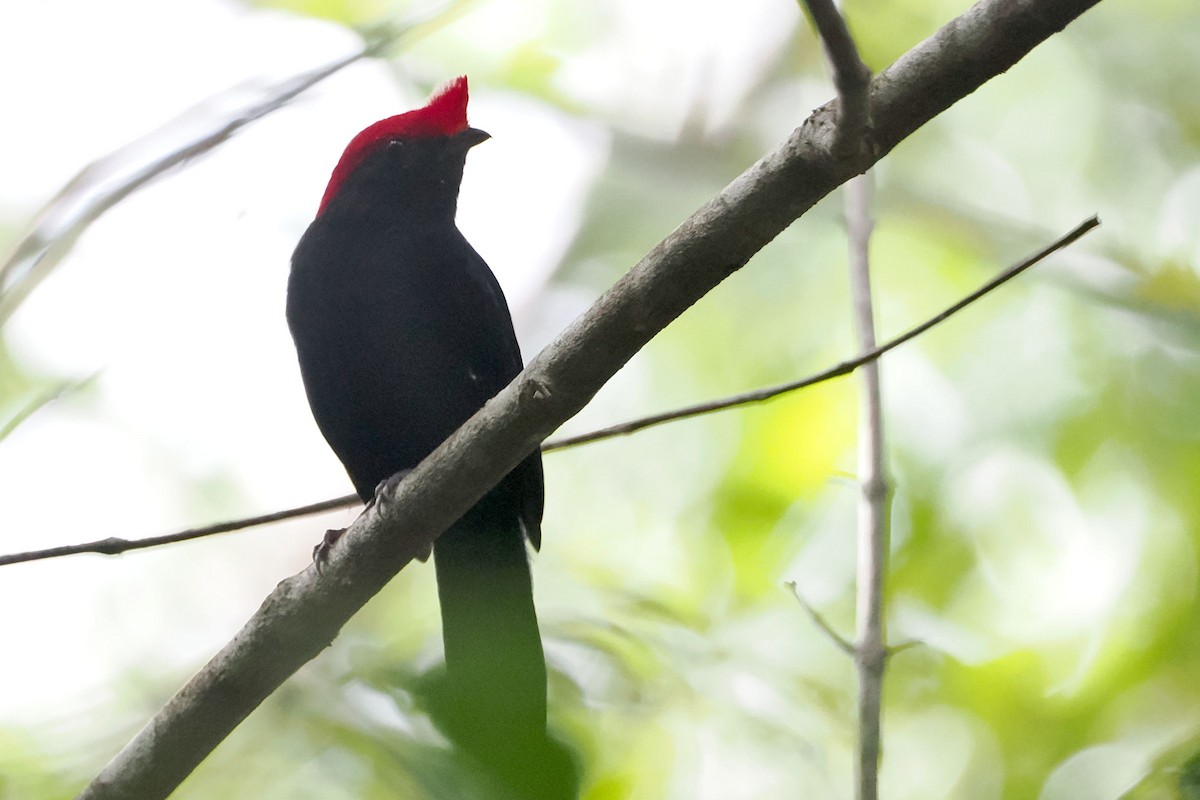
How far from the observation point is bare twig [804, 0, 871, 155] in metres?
1.68

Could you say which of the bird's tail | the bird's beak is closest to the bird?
the bird's tail

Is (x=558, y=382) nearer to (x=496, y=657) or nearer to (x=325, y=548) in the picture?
(x=496, y=657)

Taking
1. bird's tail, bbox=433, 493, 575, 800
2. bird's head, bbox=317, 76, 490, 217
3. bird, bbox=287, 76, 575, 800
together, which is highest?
bird's head, bbox=317, 76, 490, 217

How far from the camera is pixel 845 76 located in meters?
1.75

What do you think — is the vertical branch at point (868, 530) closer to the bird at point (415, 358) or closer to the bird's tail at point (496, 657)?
the bird's tail at point (496, 657)

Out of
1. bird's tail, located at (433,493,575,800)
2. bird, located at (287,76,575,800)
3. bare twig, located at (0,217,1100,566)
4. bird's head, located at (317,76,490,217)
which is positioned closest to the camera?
bird's tail, located at (433,493,575,800)

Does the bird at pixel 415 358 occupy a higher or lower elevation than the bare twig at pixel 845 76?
higher

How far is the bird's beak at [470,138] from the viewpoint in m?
3.66

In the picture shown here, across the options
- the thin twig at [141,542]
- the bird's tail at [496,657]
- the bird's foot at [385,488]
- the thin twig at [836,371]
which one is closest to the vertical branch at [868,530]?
the thin twig at [836,371]

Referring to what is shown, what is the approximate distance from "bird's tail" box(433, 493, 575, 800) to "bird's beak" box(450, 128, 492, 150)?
1.19 metres

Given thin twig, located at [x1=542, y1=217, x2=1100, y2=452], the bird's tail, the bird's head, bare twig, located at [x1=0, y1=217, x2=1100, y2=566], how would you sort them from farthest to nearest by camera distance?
the bird's head < bare twig, located at [x1=0, y1=217, x2=1100, y2=566] < thin twig, located at [x1=542, y1=217, x2=1100, y2=452] < the bird's tail

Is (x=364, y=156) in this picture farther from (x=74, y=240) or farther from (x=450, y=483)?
(x=450, y=483)

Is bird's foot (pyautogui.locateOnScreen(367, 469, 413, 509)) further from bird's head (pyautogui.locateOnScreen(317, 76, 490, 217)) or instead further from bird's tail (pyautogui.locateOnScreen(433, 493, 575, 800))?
bird's head (pyautogui.locateOnScreen(317, 76, 490, 217))

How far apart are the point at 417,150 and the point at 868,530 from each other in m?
1.92
